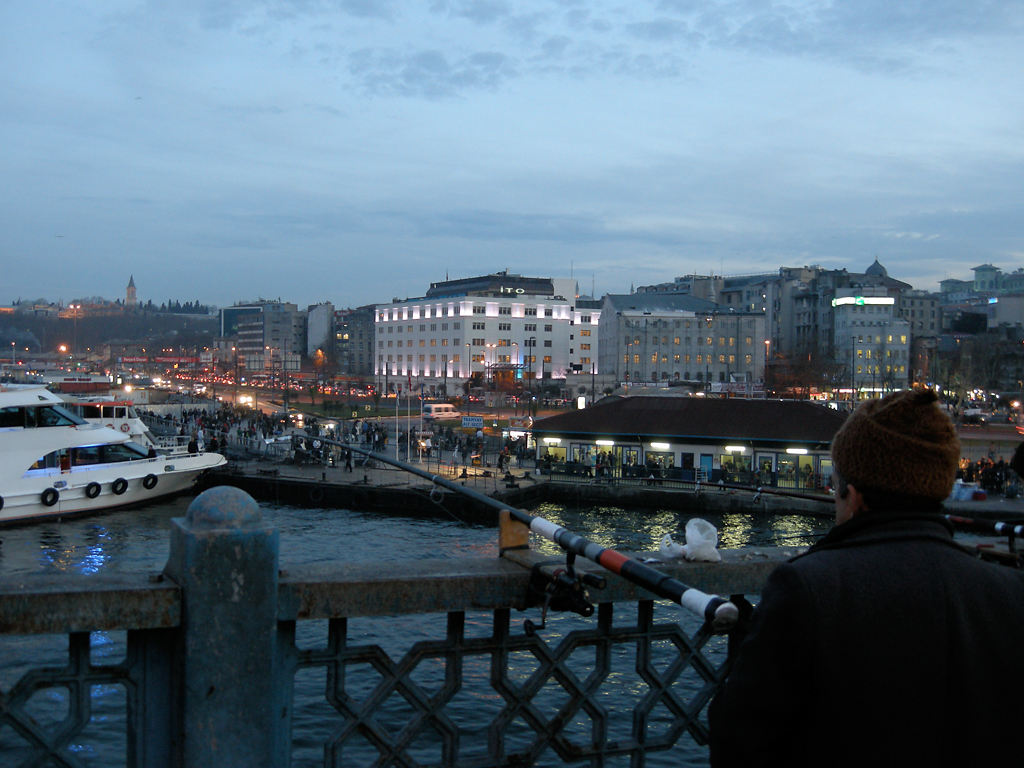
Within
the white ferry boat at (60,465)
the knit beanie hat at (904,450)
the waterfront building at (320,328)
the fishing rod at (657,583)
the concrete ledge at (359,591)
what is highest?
the waterfront building at (320,328)

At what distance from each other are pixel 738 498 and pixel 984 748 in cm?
3272

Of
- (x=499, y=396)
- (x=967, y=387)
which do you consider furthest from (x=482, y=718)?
(x=967, y=387)

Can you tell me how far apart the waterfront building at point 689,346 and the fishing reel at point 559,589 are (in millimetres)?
90114

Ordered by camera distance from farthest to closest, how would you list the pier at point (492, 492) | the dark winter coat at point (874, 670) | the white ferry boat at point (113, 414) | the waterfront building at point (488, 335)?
the waterfront building at point (488, 335) < the white ferry boat at point (113, 414) < the pier at point (492, 492) < the dark winter coat at point (874, 670)

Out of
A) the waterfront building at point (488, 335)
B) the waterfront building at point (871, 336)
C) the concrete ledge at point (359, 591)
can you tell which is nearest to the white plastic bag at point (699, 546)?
the concrete ledge at point (359, 591)

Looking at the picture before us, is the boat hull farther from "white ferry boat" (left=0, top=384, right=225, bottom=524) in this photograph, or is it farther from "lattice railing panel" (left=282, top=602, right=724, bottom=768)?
"lattice railing panel" (left=282, top=602, right=724, bottom=768)

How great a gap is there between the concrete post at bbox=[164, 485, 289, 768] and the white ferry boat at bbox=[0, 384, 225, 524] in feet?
91.5

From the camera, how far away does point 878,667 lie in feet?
5.86

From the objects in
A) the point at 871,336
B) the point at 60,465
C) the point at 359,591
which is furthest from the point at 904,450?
the point at 871,336

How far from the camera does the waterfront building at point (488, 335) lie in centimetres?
10312

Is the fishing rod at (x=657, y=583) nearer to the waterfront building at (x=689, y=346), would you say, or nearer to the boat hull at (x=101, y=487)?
the boat hull at (x=101, y=487)

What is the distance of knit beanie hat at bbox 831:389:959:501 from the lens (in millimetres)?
1940

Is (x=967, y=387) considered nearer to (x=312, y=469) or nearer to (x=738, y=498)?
(x=738, y=498)

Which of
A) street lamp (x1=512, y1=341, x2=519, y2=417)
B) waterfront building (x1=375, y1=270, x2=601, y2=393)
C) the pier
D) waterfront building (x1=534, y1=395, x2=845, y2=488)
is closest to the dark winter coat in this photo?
the pier
